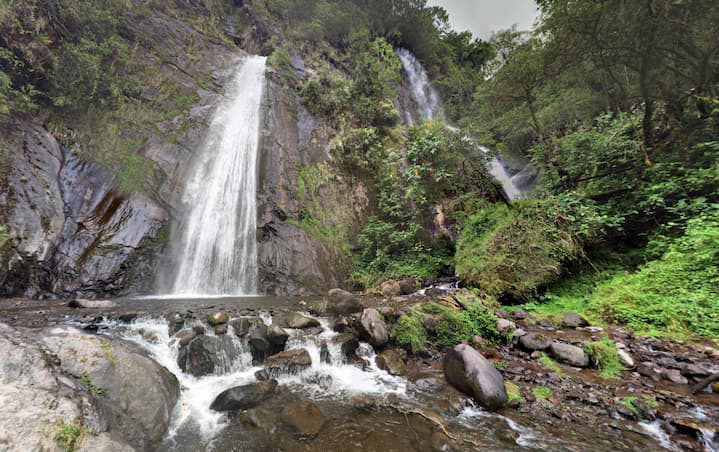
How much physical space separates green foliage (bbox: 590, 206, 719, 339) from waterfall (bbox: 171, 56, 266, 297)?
11.2m

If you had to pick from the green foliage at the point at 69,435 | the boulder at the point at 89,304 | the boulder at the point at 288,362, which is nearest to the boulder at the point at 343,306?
the boulder at the point at 288,362

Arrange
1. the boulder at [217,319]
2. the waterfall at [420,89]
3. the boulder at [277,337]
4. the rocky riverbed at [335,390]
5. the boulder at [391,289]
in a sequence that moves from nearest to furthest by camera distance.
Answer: the rocky riverbed at [335,390], the boulder at [277,337], the boulder at [217,319], the boulder at [391,289], the waterfall at [420,89]

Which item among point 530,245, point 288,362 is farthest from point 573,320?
point 288,362

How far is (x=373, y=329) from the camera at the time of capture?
5598 mm

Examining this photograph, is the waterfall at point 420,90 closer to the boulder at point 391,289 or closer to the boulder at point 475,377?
the boulder at point 391,289

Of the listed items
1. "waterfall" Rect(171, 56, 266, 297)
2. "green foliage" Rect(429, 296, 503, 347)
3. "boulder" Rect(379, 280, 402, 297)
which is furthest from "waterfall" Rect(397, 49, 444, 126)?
"green foliage" Rect(429, 296, 503, 347)

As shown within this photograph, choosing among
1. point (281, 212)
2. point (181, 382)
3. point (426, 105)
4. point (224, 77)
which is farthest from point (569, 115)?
point (224, 77)

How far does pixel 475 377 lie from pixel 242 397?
3.47 meters

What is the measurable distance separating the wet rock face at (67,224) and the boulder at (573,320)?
12.9m

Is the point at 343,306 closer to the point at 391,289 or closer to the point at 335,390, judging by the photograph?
the point at 335,390

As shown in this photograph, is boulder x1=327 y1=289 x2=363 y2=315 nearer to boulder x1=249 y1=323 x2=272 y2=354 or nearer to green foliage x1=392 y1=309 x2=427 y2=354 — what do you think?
green foliage x1=392 y1=309 x2=427 y2=354

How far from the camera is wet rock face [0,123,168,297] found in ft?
26.8

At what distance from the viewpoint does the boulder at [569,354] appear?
14.2 ft

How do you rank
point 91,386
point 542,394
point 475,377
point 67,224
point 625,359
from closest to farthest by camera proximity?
point 91,386 < point 542,394 < point 475,377 < point 625,359 < point 67,224
